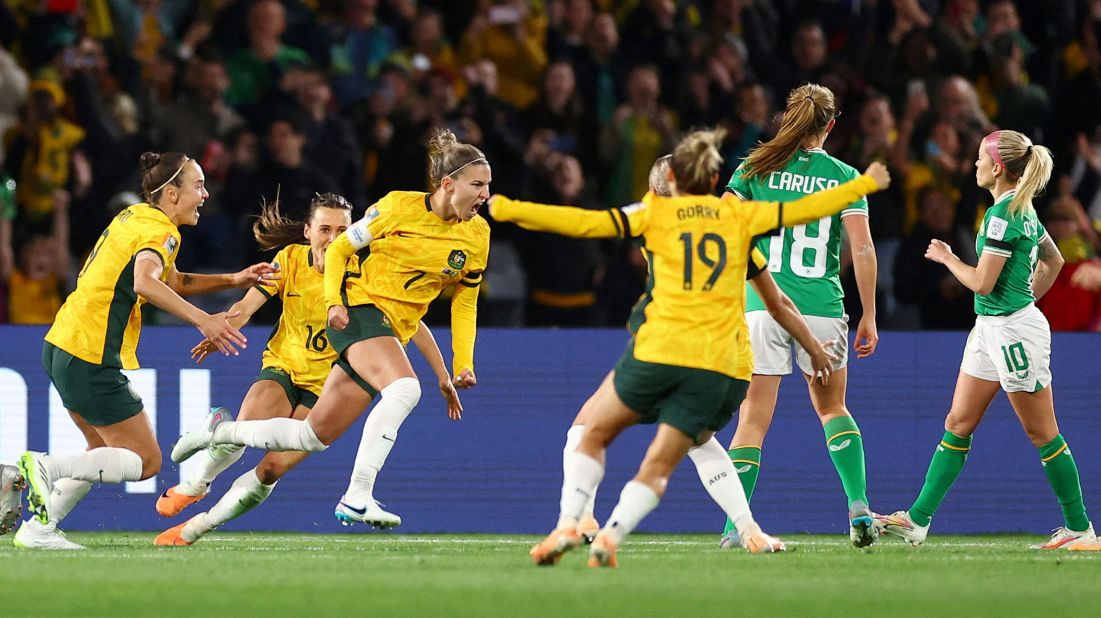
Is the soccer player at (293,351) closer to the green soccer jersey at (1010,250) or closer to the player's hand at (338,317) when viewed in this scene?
the player's hand at (338,317)

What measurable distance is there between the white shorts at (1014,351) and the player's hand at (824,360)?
32.7 inches

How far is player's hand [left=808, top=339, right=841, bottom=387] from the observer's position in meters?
7.15

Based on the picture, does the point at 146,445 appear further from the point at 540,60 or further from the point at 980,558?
the point at 540,60

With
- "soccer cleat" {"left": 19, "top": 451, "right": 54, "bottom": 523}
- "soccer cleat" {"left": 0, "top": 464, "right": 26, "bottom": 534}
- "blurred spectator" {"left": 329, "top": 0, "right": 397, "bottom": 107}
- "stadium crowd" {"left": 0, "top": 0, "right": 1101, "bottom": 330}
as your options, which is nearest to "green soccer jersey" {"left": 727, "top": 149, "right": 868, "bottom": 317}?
"stadium crowd" {"left": 0, "top": 0, "right": 1101, "bottom": 330}

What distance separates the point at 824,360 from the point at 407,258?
7.12 feet

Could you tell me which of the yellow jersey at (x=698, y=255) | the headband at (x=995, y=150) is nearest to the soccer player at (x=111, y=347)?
the yellow jersey at (x=698, y=255)

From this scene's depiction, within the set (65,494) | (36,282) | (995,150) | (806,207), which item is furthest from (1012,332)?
(36,282)

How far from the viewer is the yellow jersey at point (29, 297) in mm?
11203

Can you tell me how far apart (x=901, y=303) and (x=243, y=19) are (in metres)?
5.77

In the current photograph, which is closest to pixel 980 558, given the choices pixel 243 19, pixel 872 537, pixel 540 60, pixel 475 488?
pixel 872 537

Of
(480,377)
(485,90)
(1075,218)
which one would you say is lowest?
(480,377)

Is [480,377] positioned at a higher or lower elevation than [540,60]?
lower

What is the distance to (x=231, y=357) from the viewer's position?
984cm

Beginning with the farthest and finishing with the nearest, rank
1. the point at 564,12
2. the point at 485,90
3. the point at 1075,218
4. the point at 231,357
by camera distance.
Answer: the point at 564,12, the point at 485,90, the point at 1075,218, the point at 231,357
